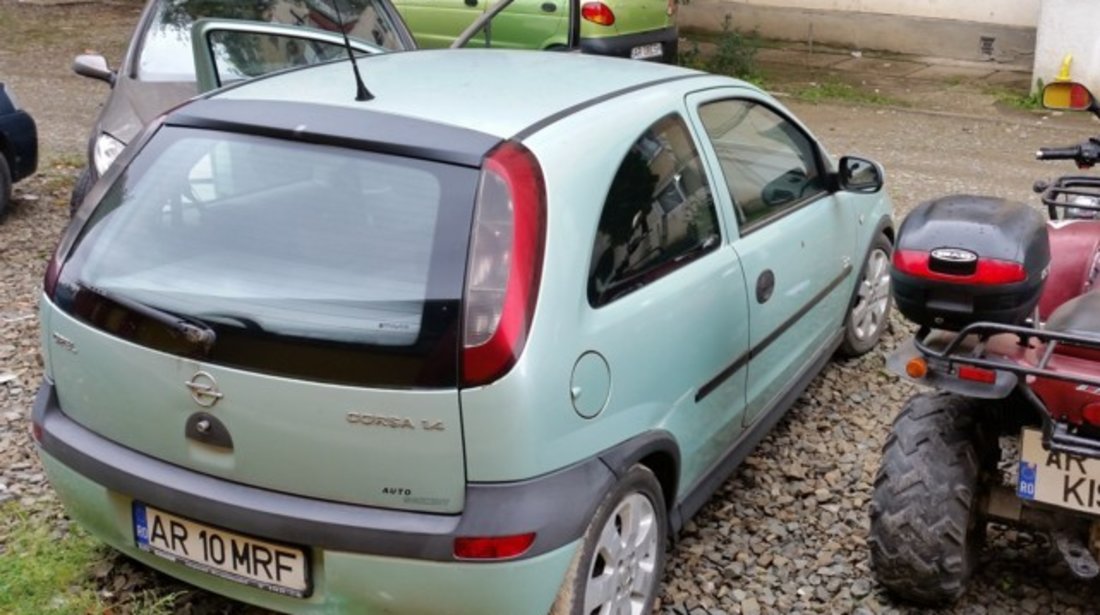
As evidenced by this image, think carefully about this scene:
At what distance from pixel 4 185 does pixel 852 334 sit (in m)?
5.11

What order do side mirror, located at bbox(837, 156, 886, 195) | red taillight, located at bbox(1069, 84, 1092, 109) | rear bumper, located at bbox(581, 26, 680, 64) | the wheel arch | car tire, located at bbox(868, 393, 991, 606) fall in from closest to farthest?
the wheel arch → car tire, located at bbox(868, 393, 991, 606) → red taillight, located at bbox(1069, 84, 1092, 109) → side mirror, located at bbox(837, 156, 886, 195) → rear bumper, located at bbox(581, 26, 680, 64)

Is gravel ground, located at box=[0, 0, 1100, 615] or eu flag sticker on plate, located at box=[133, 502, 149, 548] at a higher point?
eu flag sticker on plate, located at box=[133, 502, 149, 548]

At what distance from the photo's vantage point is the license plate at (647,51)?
11.3 m

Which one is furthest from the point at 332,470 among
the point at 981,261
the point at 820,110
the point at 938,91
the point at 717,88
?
the point at 938,91

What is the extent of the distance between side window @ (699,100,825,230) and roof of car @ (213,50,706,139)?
0.22 m

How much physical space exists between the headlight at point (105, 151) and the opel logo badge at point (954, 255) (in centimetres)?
439

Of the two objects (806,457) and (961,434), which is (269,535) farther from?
(806,457)

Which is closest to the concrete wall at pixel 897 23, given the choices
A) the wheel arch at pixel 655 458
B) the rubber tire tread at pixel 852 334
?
the rubber tire tread at pixel 852 334

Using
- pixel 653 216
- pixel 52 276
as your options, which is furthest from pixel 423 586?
pixel 52 276

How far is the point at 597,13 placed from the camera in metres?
11.0

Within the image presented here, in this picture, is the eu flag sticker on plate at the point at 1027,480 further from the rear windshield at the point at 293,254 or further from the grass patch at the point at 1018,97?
the grass patch at the point at 1018,97

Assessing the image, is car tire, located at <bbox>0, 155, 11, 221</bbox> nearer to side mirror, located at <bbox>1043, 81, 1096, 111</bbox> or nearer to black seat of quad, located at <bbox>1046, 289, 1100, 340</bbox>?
side mirror, located at <bbox>1043, 81, 1096, 111</bbox>

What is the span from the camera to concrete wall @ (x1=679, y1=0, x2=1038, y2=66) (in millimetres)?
13633

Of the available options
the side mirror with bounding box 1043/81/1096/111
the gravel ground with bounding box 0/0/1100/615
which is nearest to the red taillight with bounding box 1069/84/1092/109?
the side mirror with bounding box 1043/81/1096/111
